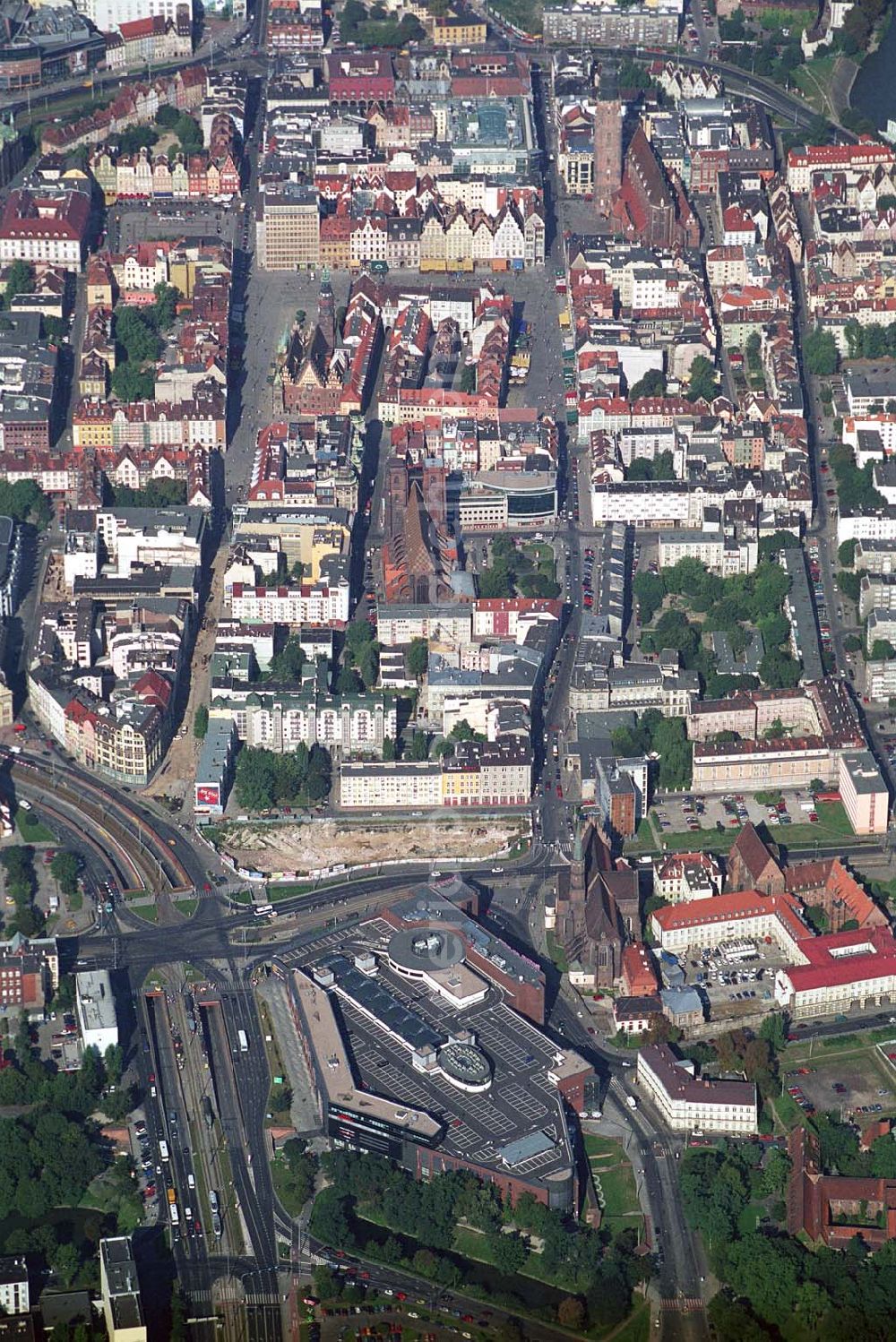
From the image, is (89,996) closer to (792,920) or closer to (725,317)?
(792,920)

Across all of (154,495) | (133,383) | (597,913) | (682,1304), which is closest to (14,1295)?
(682,1304)

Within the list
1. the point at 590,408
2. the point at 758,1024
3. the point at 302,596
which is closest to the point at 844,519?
the point at 590,408

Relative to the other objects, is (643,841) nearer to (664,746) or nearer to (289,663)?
(664,746)

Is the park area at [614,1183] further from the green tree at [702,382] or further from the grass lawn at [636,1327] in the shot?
the green tree at [702,382]

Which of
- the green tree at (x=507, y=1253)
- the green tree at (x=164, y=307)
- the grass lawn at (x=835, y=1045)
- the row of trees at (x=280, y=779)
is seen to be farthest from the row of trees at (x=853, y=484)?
the green tree at (x=507, y=1253)

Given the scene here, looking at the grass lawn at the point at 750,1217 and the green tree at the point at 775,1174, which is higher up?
the green tree at the point at 775,1174

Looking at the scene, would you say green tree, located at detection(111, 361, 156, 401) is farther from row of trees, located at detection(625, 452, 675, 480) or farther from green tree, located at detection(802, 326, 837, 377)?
green tree, located at detection(802, 326, 837, 377)
